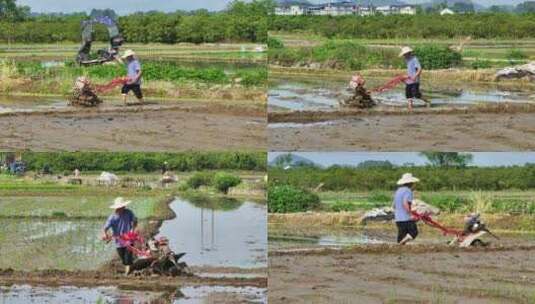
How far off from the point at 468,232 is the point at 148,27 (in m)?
2.94

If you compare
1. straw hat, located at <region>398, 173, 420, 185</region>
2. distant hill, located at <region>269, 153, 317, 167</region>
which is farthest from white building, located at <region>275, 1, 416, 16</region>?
straw hat, located at <region>398, 173, 420, 185</region>

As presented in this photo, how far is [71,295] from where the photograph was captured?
286 inches

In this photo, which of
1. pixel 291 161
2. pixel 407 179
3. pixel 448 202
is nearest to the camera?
pixel 407 179

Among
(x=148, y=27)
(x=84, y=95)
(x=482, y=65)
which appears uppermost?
(x=148, y=27)

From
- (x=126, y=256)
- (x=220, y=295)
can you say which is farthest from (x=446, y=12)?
(x=126, y=256)

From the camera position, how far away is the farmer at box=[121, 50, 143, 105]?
8031 mm

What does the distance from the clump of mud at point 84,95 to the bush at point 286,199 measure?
1.58 metres

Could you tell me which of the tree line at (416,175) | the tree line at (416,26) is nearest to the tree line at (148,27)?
the tree line at (416,26)

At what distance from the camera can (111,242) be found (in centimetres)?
792

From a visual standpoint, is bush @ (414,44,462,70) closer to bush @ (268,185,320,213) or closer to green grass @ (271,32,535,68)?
green grass @ (271,32,535,68)

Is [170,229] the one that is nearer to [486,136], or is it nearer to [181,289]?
[181,289]

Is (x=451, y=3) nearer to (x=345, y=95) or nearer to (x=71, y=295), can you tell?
(x=345, y=95)

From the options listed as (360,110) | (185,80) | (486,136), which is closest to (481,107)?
(486,136)

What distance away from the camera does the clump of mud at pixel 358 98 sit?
7.69m
